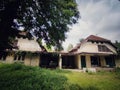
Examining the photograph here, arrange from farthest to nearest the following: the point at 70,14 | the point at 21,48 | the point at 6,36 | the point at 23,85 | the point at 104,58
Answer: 1. the point at 104,58
2. the point at 21,48
3. the point at 70,14
4. the point at 23,85
5. the point at 6,36

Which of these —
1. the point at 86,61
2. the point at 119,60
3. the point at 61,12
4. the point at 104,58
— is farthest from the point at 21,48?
the point at 119,60

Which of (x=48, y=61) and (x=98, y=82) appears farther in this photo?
(x=48, y=61)

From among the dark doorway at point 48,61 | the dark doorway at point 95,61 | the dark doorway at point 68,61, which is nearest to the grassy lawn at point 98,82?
the dark doorway at point 95,61

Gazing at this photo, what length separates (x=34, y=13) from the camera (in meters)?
10.9

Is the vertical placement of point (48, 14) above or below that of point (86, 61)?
above

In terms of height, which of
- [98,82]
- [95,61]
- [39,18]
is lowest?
[98,82]

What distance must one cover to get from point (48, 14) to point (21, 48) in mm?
14278

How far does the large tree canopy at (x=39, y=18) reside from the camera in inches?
351

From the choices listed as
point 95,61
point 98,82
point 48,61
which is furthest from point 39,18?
point 95,61

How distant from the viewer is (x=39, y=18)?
1056 centimetres

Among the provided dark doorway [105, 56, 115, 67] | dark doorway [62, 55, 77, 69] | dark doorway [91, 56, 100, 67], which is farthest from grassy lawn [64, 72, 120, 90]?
dark doorway [62, 55, 77, 69]

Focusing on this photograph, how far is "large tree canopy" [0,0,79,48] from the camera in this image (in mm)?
8913

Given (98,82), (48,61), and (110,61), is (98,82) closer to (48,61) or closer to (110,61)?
(110,61)

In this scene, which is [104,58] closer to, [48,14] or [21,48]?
[21,48]
